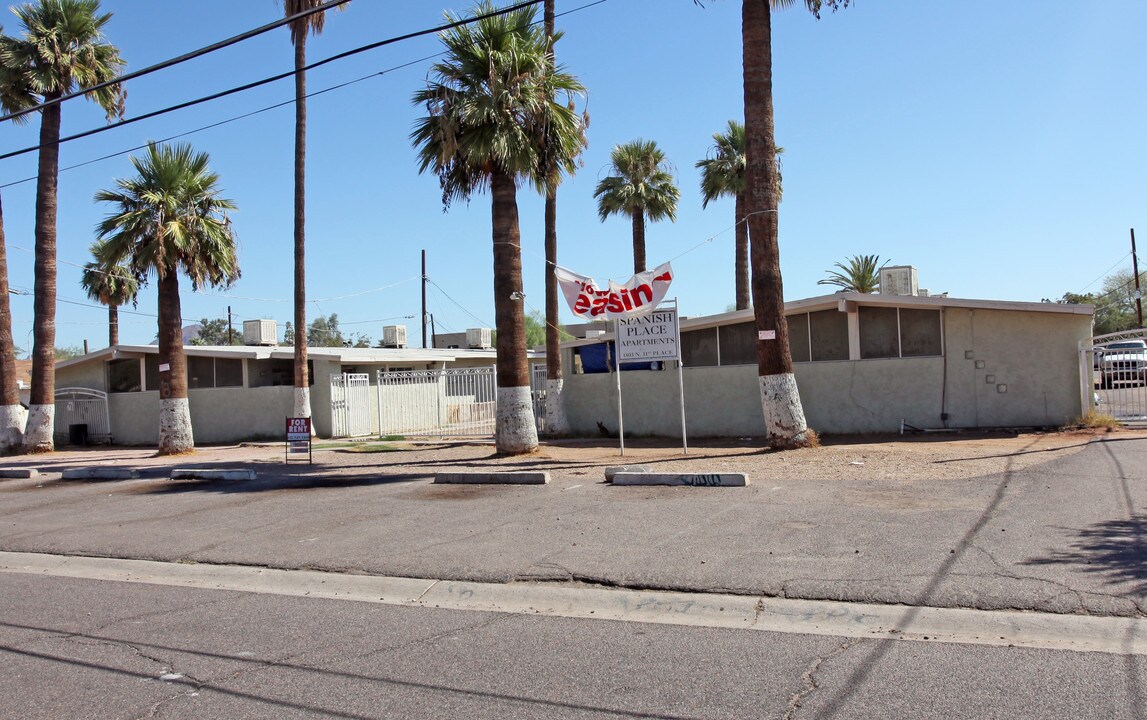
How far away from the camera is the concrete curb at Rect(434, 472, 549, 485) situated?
12.7 meters

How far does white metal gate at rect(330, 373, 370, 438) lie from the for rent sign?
1280 cm

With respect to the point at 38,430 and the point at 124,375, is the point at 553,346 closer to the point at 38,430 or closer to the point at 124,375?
the point at 38,430

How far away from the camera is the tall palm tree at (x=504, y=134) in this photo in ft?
53.1

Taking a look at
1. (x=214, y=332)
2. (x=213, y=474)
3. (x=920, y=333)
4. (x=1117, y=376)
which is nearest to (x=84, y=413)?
(x=213, y=474)

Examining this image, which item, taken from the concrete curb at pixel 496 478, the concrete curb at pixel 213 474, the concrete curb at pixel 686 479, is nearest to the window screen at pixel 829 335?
the concrete curb at pixel 686 479

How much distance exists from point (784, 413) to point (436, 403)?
16.6 metres

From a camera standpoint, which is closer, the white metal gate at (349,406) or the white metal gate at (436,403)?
the white metal gate at (436,403)

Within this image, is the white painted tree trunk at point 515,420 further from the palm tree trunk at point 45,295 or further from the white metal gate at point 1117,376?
the palm tree trunk at point 45,295

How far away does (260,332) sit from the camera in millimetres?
29844

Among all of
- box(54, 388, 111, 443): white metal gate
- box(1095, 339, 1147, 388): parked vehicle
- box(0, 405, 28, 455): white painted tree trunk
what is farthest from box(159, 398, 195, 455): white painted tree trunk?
box(1095, 339, 1147, 388): parked vehicle

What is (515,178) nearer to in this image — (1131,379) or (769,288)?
(769,288)

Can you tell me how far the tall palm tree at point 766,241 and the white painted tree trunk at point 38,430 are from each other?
68.1 ft

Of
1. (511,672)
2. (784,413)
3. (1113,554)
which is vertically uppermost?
(784,413)

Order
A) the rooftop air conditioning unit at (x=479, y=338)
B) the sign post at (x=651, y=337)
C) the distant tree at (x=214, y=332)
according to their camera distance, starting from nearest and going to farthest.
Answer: the sign post at (x=651, y=337)
the rooftop air conditioning unit at (x=479, y=338)
the distant tree at (x=214, y=332)
